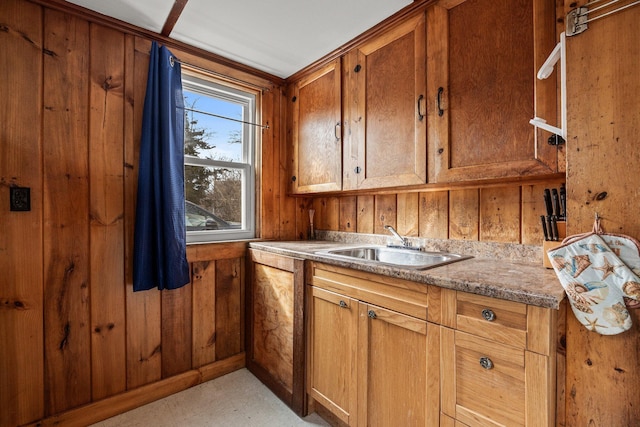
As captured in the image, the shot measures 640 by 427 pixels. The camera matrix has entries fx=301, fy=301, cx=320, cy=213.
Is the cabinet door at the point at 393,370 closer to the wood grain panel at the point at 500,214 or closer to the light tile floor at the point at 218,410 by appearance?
the light tile floor at the point at 218,410

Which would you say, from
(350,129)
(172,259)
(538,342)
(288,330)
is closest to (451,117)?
(350,129)

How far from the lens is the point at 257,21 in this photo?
5.62 feet

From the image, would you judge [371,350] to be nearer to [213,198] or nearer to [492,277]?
[492,277]

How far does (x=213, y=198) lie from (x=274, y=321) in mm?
982

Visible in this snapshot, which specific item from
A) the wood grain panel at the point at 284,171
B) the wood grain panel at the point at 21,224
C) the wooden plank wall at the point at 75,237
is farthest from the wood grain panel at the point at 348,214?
the wood grain panel at the point at 21,224

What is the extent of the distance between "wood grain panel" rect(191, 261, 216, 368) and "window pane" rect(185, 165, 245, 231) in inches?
11.9

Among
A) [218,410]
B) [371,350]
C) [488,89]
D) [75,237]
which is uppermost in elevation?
[488,89]

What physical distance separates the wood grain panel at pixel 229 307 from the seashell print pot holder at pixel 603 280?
1916 mm

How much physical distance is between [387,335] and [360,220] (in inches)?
41.4

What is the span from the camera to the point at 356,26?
175 centimetres

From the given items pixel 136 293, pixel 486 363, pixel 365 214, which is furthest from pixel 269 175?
pixel 486 363

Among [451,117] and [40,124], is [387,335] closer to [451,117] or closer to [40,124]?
[451,117]

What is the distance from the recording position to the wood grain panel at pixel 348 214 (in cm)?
229

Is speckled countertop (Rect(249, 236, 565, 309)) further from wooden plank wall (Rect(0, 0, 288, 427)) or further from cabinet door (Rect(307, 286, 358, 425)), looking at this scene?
wooden plank wall (Rect(0, 0, 288, 427))
